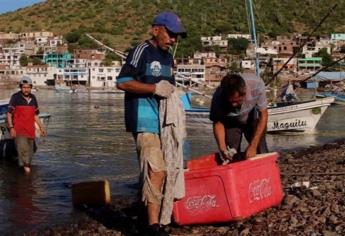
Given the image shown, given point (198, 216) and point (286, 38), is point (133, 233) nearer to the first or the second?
point (198, 216)

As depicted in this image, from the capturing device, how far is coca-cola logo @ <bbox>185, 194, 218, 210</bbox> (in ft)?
18.3

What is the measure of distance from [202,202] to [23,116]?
6117 mm

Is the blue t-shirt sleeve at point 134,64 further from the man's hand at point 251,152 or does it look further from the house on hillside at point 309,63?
the house on hillside at point 309,63

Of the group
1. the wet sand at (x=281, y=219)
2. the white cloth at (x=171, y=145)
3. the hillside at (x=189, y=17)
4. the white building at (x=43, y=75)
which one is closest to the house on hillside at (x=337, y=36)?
the hillside at (x=189, y=17)

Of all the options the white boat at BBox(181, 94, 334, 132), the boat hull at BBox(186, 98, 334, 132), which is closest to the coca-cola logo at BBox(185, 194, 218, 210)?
the white boat at BBox(181, 94, 334, 132)

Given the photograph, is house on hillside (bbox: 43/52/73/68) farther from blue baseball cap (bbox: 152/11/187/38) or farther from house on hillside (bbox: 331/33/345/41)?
blue baseball cap (bbox: 152/11/187/38)

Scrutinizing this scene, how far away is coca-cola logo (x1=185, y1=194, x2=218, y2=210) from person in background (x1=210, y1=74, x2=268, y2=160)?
27.9 inches

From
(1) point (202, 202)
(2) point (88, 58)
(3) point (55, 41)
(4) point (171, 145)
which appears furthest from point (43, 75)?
(4) point (171, 145)

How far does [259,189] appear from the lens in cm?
582

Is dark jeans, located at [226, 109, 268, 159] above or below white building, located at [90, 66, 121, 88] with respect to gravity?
above

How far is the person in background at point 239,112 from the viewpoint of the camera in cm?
590

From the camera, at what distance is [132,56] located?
16.8 ft

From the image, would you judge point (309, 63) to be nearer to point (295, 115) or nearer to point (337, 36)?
point (337, 36)

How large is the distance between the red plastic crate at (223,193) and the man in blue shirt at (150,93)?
0.49 metres
